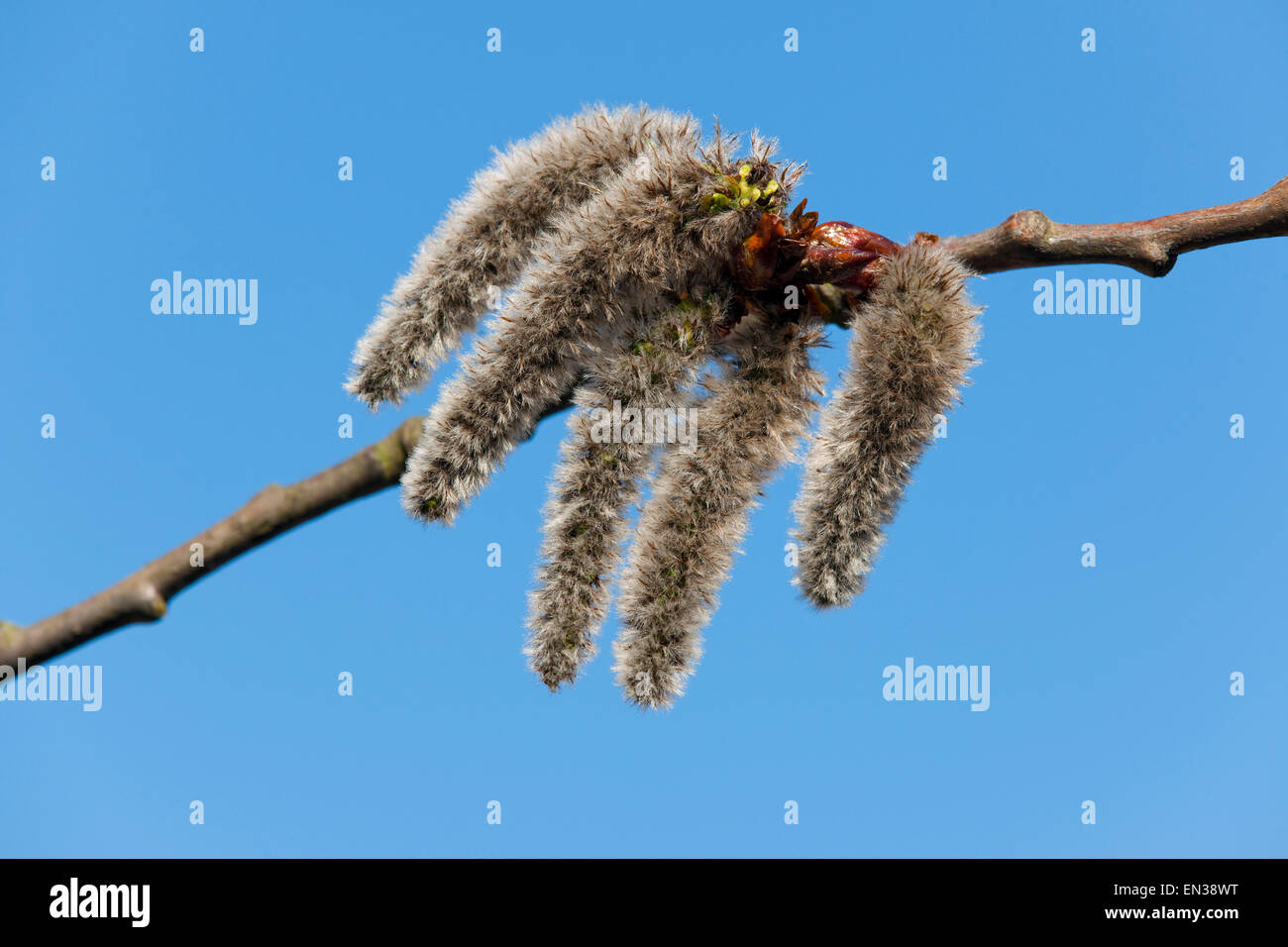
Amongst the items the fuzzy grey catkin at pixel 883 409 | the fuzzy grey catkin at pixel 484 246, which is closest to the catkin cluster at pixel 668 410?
the fuzzy grey catkin at pixel 883 409

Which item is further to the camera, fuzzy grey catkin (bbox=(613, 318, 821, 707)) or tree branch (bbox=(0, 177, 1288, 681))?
tree branch (bbox=(0, 177, 1288, 681))

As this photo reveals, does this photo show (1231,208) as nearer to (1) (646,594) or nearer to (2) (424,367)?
(1) (646,594)

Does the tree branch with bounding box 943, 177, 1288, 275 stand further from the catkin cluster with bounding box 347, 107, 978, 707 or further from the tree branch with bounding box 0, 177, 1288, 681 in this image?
the catkin cluster with bounding box 347, 107, 978, 707

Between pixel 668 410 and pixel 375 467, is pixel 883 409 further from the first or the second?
pixel 375 467

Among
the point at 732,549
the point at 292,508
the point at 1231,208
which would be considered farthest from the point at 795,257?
the point at 292,508

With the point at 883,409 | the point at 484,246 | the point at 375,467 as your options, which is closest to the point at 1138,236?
the point at 883,409

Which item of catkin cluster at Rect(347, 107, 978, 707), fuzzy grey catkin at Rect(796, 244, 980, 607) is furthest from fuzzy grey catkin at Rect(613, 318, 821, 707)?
fuzzy grey catkin at Rect(796, 244, 980, 607)

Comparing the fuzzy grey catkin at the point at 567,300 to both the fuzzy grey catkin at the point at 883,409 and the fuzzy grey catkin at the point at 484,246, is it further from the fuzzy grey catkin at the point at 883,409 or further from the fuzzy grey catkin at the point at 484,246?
the fuzzy grey catkin at the point at 883,409
